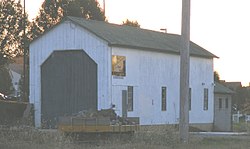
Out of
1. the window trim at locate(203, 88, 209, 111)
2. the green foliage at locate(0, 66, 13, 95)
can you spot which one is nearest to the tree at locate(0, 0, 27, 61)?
the green foliage at locate(0, 66, 13, 95)

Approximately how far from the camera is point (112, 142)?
23.4 meters

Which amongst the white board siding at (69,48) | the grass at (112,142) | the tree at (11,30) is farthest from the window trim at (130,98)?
the grass at (112,142)

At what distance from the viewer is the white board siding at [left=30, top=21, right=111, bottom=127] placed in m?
38.2

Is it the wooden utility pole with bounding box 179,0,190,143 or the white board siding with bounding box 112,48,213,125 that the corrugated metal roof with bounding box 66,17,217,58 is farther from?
the wooden utility pole with bounding box 179,0,190,143

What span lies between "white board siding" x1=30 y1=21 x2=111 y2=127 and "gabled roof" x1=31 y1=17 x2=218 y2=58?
0.54m

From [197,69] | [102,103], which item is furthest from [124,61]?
[197,69]

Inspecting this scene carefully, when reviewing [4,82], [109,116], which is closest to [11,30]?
[4,82]

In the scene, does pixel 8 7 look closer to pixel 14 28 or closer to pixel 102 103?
pixel 14 28

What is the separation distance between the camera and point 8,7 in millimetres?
49594

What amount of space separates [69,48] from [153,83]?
662 cm

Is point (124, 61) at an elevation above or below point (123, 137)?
above

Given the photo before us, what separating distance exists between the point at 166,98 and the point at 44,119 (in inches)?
361

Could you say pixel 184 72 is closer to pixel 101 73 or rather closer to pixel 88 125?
pixel 88 125

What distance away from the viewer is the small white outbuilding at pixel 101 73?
126 ft
